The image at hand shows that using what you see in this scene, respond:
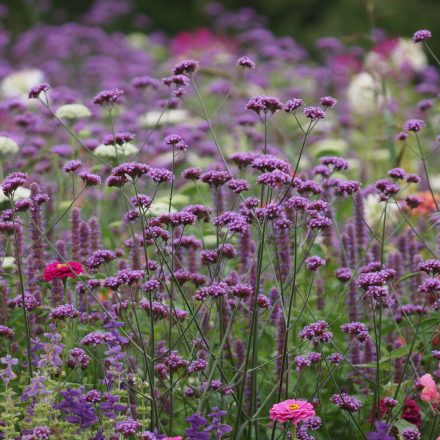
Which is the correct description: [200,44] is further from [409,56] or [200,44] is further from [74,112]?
[74,112]

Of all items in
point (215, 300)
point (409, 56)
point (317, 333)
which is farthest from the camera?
point (409, 56)

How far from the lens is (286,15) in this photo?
616 inches

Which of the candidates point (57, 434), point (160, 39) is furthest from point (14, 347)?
point (160, 39)

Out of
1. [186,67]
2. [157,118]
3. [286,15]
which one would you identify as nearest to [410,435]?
[186,67]

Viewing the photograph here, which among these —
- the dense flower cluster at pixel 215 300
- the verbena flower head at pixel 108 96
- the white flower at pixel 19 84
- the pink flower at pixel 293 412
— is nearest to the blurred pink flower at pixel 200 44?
the white flower at pixel 19 84

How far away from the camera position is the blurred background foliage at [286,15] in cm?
1377

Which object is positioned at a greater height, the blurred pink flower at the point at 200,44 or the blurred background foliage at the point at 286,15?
the blurred background foliage at the point at 286,15

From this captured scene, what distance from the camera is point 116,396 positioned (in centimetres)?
268

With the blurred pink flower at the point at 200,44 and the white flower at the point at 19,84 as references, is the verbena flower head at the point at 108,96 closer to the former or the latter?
the white flower at the point at 19,84

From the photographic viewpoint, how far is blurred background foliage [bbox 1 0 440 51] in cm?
1377

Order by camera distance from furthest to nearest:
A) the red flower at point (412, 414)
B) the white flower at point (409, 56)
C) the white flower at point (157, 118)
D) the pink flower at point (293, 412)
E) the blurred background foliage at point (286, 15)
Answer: the blurred background foliage at point (286, 15)
the white flower at point (409, 56)
the white flower at point (157, 118)
the red flower at point (412, 414)
the pink flower at point (293, 412)

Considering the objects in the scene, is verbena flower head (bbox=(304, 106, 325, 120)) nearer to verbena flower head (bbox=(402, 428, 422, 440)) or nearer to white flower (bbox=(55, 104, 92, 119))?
verbena flower head (bbox=(402, 428, 422, 440))

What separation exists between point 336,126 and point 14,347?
5.02m

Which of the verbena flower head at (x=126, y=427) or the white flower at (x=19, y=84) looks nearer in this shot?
the verbena flower head at (x=126, y=427)
